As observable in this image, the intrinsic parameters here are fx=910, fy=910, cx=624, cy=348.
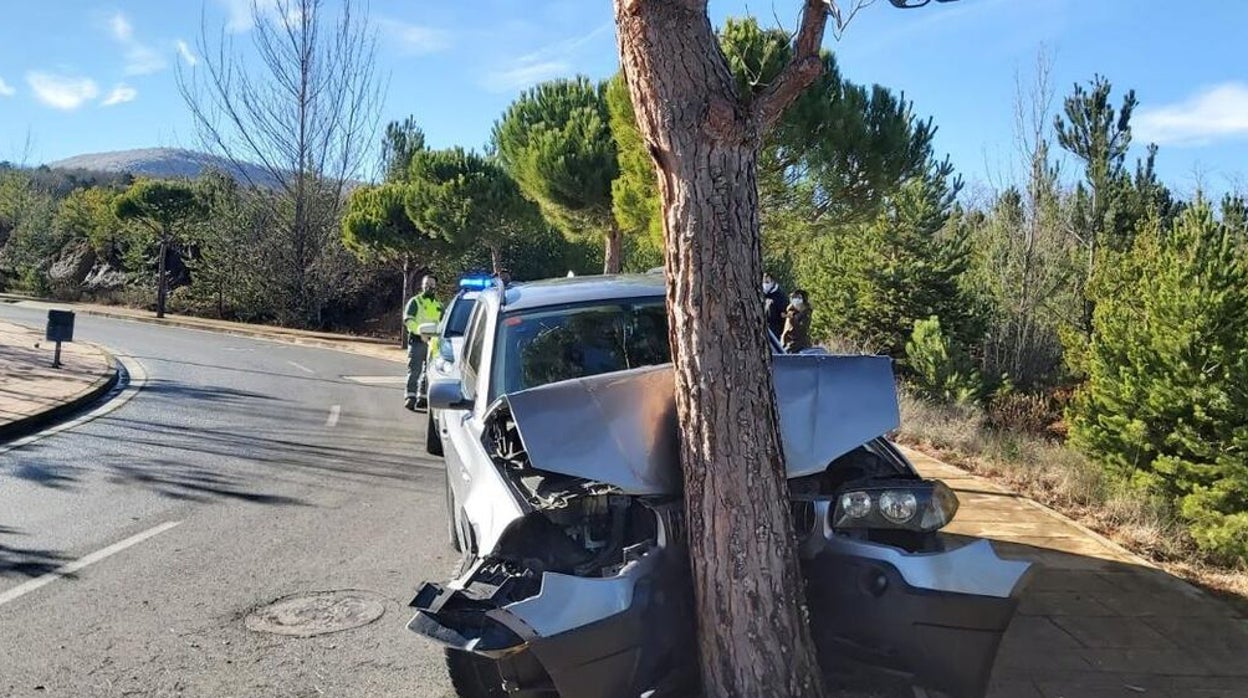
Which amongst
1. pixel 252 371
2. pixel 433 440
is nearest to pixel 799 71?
pixel 433 440

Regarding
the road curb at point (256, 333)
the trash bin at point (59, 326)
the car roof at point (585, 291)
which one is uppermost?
the car roof at point (585, 291)

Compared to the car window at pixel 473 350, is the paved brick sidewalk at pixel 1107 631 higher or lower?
lower

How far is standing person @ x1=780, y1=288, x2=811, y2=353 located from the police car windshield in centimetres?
365

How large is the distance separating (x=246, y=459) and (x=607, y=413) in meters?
6.91

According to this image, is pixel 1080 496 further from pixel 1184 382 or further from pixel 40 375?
pixel 40 375

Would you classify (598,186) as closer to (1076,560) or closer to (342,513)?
(342,513)

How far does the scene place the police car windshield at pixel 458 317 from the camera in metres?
9.98

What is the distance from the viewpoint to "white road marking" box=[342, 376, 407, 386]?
651 inches

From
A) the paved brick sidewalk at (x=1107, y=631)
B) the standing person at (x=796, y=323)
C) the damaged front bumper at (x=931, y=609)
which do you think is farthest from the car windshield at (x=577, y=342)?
the standing person at (x=796, y=323)

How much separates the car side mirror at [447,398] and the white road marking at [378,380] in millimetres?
11771

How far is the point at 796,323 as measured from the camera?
35.7 ft

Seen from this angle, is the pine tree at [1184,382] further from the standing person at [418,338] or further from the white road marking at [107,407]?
the white road marking at [107,407]

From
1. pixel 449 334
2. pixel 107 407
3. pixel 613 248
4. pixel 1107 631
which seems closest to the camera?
pixel 1107 631

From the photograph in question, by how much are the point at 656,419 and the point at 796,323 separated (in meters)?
7.65
